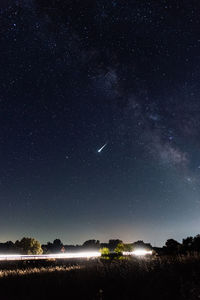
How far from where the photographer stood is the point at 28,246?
103 metres

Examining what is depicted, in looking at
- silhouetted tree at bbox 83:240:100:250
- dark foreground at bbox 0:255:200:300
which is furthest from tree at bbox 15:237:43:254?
dark foreground at bbox 0:255:200:300

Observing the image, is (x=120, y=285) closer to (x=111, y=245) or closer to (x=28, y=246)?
(x=28, y=246)

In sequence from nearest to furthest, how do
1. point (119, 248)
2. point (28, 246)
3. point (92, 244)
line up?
point (119, 248) < point (28, 246) < point (92, 244)

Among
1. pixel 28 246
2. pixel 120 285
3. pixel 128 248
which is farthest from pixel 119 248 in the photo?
pixel 28 246

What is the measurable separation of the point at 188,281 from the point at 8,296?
6.45 m

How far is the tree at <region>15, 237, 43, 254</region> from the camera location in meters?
103

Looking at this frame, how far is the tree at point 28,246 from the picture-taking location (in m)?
103

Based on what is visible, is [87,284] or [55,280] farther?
[55,280]

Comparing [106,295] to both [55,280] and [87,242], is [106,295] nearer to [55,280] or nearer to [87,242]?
[55,280]

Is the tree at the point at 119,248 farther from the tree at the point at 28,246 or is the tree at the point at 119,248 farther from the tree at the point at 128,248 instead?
the tree at the point at 28,246

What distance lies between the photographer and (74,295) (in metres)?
8.26

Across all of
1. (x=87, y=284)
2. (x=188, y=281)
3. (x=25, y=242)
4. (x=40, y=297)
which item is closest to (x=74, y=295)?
(x=87, y=284)

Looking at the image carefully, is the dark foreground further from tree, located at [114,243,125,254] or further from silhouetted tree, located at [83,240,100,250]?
silhouetted tree, located at [83,240,100,250]

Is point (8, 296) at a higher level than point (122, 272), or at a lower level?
lower
